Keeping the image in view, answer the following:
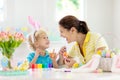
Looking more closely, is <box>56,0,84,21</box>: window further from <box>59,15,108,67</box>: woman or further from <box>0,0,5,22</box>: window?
<box>59,15,108,67</box>: woman

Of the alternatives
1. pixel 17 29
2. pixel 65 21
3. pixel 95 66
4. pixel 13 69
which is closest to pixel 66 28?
pixel 65 21

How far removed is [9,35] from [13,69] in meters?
0.21

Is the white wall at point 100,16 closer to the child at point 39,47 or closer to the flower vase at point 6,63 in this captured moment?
the child at point 39,47

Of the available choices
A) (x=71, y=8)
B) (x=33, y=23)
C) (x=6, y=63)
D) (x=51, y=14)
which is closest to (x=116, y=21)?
(x=71, y=8)

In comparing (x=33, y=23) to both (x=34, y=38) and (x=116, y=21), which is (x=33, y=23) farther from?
(x=116, y=21)

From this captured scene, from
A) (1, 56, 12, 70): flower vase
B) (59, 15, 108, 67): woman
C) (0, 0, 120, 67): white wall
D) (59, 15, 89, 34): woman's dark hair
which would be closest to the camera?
(1, 56, 12, 70): flower vase

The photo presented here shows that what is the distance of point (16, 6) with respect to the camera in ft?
11.6

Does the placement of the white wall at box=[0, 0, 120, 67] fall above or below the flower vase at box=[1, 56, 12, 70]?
above

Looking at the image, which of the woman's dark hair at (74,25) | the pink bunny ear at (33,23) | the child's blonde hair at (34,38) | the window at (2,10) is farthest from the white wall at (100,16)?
the woman's dark hair at (74,25)

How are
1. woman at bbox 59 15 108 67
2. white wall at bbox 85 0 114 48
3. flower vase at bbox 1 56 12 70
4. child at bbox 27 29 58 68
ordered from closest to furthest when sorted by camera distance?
flower vase at bbox 1 56 12 70
woman at bbox 59 15 108 67
child at bbox 27 29 58 68
white wall at bbox 85 0 114 48

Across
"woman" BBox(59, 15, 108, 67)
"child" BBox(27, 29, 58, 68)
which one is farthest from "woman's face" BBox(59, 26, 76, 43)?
"child" BBox(27, 29, 58, 68)

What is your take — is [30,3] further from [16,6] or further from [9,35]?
[9,35]

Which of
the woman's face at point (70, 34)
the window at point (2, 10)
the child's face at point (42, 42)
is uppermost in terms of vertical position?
the window at point (2, 10)

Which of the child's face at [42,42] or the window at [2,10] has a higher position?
the window at [2,10]
